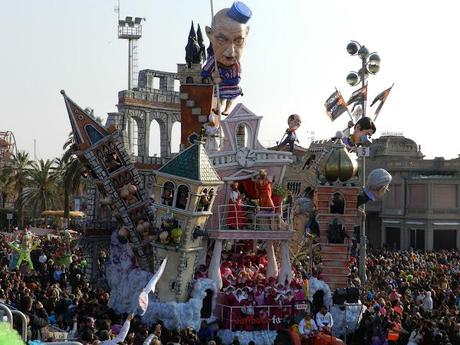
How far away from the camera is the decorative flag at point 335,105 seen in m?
24.1

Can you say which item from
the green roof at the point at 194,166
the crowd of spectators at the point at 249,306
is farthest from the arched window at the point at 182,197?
the crowd of spectators at the point at 249,306

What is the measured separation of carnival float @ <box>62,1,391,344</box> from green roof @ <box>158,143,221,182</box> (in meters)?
0.03

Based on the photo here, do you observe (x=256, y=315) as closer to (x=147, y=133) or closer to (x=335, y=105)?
(x=335, y=105)

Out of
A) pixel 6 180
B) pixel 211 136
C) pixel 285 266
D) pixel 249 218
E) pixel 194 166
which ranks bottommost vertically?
pixel 285 266

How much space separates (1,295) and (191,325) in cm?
491

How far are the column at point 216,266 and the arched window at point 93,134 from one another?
14.1 feet

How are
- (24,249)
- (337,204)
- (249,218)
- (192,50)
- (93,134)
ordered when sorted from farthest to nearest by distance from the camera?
(24,249) → (192,50) → (337,204) → (93,134) → (249,218)

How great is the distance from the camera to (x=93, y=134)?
20641 millimetres

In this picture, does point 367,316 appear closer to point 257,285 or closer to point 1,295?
point 257,285

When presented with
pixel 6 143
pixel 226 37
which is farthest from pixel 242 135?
pixel 6 143

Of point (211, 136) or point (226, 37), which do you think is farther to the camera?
point (226, 37)

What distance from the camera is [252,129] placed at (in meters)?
21.5

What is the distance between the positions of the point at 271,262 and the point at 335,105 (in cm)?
587

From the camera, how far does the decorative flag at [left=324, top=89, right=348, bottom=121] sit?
24.1 m
